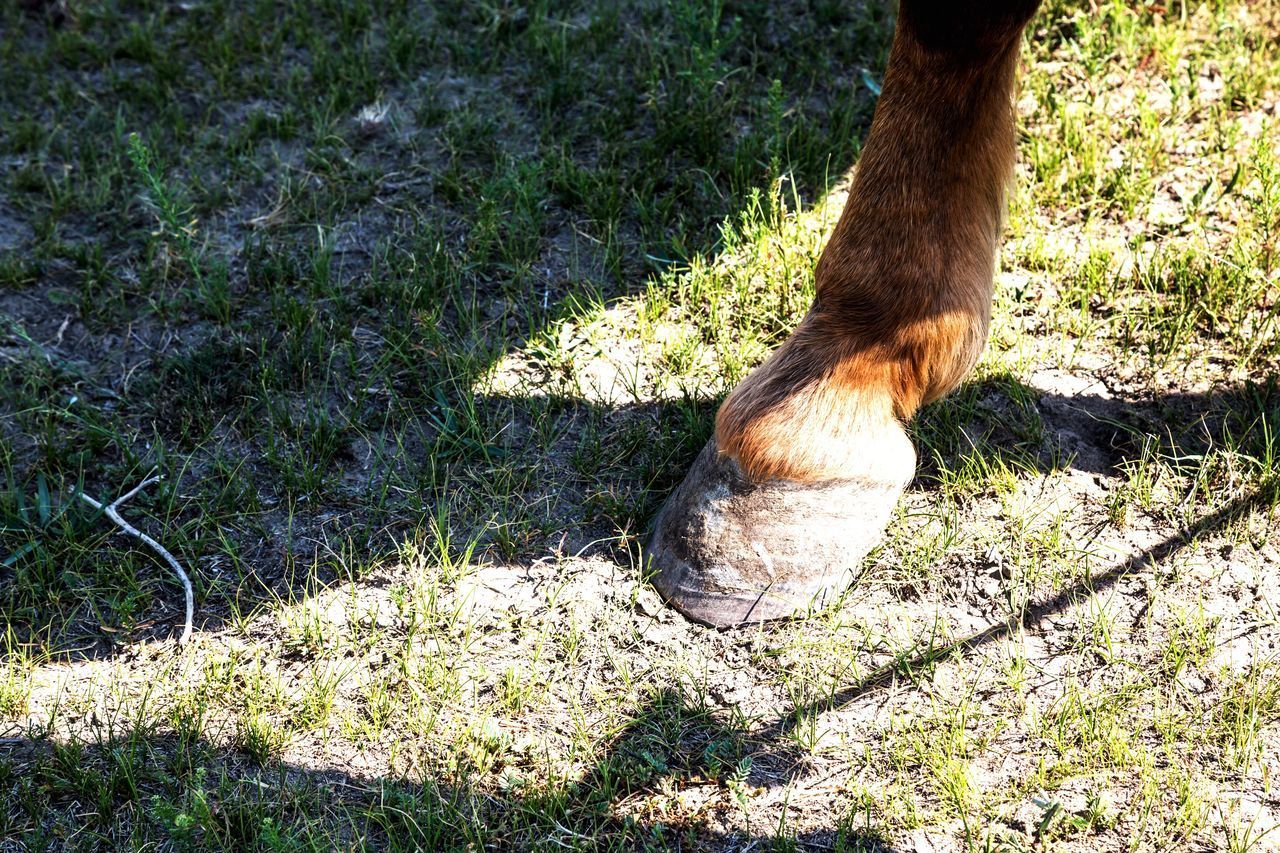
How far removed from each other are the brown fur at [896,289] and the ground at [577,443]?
424mm

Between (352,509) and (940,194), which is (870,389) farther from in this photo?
(352,509)

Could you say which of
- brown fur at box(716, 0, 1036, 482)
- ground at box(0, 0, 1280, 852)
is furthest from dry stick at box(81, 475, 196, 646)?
brown fur at box(716, 0, 1036, 482)

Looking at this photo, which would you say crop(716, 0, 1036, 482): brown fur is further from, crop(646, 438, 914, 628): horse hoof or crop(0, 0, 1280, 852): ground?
crop(0, 0, 1280, 852): ground

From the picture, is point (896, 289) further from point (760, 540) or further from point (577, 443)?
point (577, 443)

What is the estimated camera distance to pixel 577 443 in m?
2.98

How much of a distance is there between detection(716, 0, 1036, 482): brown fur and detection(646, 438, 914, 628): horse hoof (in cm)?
6

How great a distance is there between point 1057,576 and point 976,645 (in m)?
0.27

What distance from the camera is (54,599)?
8.79 ft

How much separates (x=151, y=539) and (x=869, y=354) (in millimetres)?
1724

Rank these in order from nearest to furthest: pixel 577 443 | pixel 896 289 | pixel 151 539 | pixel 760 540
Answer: pixel 896 289
pixel 760 540
pixel 151 539
pixel 577 443

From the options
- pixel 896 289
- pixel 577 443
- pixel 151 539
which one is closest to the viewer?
pixel 896 289

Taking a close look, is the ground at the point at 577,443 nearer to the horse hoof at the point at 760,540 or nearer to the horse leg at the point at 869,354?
the horse hoof at the point at 760,540

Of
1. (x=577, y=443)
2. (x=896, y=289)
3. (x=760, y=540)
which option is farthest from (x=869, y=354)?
(x=577, y=443)

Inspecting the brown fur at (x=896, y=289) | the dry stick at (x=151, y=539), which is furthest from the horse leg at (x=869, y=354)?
the dry stick at (x=151, y=539)
